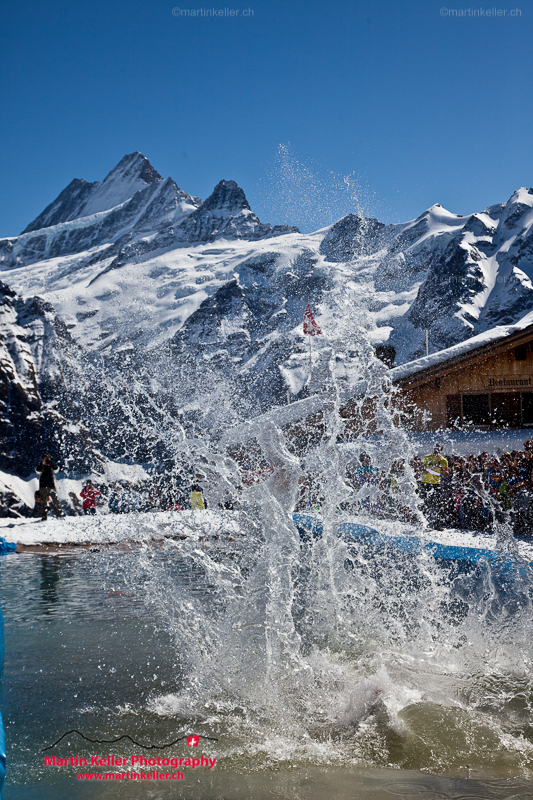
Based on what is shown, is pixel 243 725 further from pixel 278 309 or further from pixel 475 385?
pixel 278 309

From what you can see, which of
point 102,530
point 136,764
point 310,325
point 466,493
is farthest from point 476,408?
point 310,325

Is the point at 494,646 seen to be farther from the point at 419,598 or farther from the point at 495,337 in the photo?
the point at 495,337

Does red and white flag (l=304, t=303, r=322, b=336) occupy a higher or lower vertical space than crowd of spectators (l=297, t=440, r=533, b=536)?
higher

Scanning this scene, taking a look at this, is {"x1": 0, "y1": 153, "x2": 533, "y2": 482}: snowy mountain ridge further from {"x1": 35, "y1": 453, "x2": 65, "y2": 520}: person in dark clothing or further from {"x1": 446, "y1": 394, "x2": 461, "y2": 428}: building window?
{"x1": 35, "y1": 453, "x2": 65, "y2": 520}: person in dark clothing

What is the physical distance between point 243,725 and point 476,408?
48.2 ft

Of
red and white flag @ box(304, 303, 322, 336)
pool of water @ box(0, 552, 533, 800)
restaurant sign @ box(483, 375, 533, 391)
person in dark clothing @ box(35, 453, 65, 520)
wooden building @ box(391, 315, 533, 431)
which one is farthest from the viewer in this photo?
red and white flag @ box(304, 303, 322, 336)

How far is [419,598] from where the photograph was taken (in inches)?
301

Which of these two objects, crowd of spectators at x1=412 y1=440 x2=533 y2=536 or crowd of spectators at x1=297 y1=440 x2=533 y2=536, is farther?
crowd of spectators at x1=297 y1=440 x2=533 y2=536

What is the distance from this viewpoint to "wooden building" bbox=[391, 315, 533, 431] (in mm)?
17203

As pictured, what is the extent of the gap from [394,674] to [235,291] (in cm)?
19388

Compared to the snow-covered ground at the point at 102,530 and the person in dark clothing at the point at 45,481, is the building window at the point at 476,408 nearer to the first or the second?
the snow-covered ground at the point at 102,530

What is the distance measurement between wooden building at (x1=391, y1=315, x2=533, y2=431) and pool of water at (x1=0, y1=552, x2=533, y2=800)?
11.8m

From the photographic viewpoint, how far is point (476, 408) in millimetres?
17531

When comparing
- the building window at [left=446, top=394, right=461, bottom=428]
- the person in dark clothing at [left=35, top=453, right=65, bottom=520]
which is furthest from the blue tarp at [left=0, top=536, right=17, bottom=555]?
the building window at [left=446, top=394, right=461, bottom=428]
